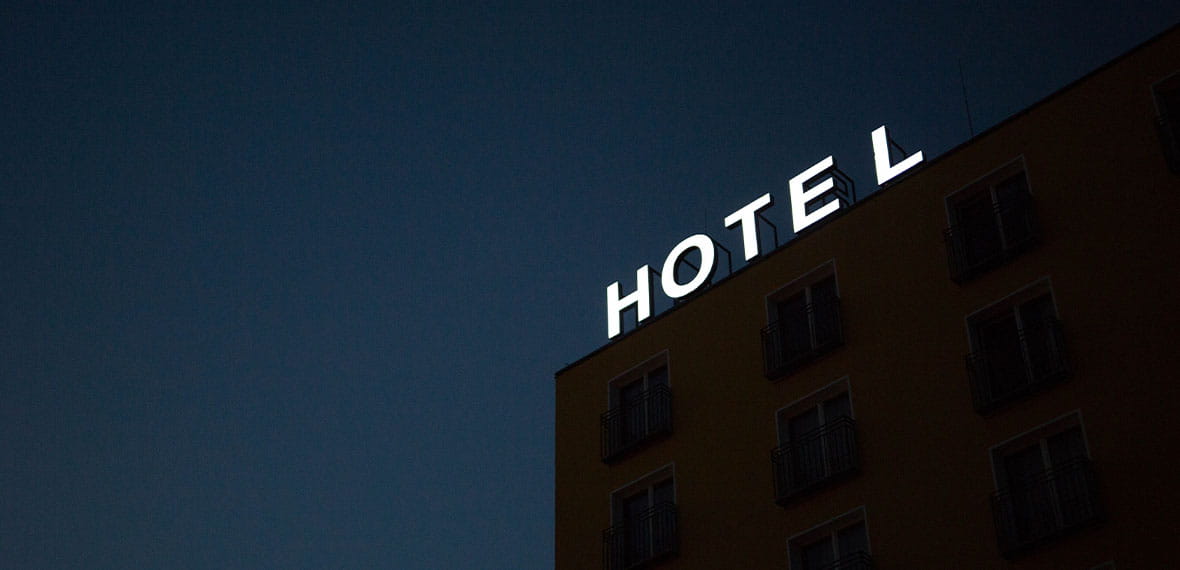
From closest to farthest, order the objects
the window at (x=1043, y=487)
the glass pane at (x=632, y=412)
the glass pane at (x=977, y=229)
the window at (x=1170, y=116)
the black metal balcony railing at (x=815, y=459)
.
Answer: the window at (x=1043, y=487) < the window at (x=1170, y=116) < the black metal balcony railing at (x=815, y=459) < the glass pane at (x=977, y=229) < the glass pane at (x=632, y=412)

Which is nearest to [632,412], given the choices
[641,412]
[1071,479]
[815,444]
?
[641,412]

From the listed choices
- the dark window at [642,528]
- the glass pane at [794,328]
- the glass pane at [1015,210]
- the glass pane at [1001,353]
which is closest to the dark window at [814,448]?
the glass pane at [794,328]

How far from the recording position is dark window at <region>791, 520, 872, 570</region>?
36438 millimetres

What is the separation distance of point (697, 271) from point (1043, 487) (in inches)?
672

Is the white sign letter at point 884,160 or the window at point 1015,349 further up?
the white sign letter at point 884,160

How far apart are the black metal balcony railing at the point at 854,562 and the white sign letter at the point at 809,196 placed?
11.3 metres

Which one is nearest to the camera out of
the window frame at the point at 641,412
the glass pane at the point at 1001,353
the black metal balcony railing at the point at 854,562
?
the glass pane at the point at 1001,353

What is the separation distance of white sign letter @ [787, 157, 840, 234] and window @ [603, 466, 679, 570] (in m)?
8.79

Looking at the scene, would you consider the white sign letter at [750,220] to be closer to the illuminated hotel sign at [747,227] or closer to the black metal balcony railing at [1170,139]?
the illuminated hotel sign at [747,227]

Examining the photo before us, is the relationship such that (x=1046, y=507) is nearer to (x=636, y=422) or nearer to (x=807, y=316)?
(x=807, y=316)

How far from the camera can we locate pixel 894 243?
133ft

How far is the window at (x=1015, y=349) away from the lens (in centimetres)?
3481

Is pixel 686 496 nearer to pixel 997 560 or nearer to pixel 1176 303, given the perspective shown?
pixel 997 560

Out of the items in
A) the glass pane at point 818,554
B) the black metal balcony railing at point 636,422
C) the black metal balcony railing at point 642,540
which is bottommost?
the glass pane at point 818,554
